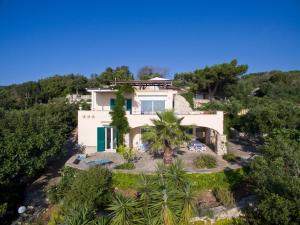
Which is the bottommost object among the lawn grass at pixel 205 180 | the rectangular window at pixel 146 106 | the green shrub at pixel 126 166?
the lawn grass at pixel 205 180

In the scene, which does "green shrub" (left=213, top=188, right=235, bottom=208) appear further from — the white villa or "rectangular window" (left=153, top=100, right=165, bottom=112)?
"rectangular window" (left=153, top=100, right=165, bottom=112)

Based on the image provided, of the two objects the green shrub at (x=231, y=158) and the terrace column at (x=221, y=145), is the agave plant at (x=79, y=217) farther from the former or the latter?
the terrace column at (x=221, y=145)

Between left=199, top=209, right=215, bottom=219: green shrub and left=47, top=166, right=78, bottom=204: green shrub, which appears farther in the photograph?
left=47, top=166, right=78, bottom=204: green shrub

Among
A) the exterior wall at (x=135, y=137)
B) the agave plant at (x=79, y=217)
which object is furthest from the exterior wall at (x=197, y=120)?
the agave plant at (x=79, y=217)

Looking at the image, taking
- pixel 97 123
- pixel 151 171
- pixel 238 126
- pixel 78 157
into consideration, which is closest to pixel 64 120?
pixel 97 123

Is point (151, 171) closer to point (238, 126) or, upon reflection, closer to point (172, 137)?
point (172, 137)

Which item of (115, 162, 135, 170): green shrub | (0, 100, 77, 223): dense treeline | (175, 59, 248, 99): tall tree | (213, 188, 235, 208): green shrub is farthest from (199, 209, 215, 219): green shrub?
(175, 59, 248, 99): tall tree

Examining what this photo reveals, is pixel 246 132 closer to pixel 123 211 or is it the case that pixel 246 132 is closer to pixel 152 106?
pixel 152 106
